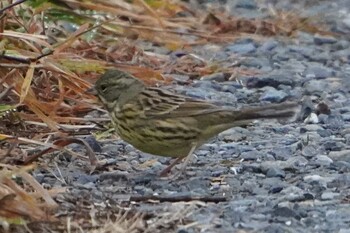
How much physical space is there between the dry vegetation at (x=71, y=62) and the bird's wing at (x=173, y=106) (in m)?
0.44

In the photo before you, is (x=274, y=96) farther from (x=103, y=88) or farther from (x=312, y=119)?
(x=103, y=88)

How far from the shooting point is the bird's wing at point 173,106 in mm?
6828

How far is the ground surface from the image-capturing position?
18.2 ft

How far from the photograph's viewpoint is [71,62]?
826cm

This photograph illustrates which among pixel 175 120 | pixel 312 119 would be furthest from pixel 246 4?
pixel 175 120

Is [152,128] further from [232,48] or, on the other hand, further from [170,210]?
[232,48]

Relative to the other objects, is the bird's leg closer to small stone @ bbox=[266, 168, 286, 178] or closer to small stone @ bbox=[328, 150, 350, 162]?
small stone @ bbox=[266, 168, 286, 178]

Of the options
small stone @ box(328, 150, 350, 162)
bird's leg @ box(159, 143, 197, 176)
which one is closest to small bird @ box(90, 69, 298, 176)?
bird's leg @ box(159, 143, 197, 176)

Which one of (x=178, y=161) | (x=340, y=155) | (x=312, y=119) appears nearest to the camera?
(x=178, y=161)

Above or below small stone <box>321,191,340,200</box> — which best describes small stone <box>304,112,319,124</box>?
below

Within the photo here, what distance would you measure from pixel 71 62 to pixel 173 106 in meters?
1.55

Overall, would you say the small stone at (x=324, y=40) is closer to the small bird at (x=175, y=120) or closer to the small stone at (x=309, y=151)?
the small stone at (x=309, y=151)

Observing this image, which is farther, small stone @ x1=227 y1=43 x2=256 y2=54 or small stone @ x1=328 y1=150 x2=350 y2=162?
small stone @ x1=227 y1=43 x2=256 y2=54

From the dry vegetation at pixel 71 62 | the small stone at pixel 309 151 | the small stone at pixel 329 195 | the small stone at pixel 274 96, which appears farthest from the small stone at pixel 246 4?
the small stone at pixel 329 195
